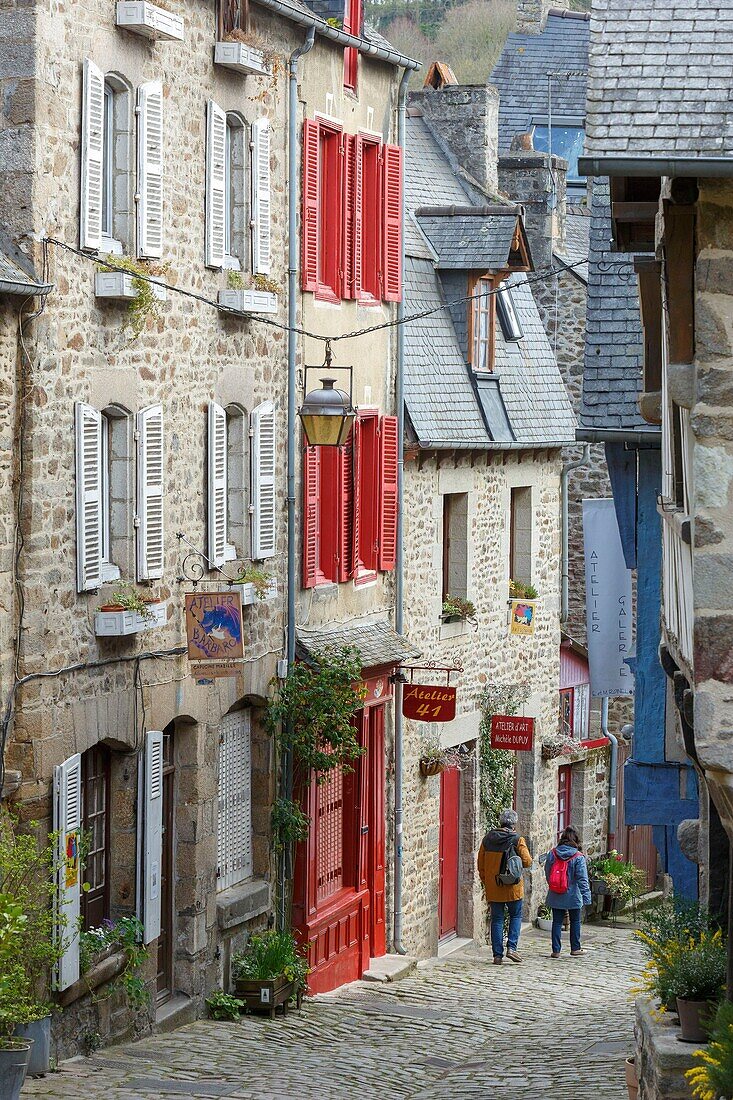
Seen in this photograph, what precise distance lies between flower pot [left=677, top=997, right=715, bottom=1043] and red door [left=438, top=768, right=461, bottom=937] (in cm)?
1049

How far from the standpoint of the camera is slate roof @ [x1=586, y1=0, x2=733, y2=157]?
6633 millimetres

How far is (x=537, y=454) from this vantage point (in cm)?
2105

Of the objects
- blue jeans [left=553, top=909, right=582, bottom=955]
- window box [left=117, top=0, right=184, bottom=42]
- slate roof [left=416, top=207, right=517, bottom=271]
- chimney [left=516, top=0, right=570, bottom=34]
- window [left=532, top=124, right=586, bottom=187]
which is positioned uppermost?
chimney [left=516, top=0, right=570, bottom=34]

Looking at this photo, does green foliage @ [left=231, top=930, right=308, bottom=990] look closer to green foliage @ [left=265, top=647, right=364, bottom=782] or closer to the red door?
green foliage @ [left=265, top=647, right=364, bottom=782]

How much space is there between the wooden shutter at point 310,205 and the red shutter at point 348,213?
23.9 inches

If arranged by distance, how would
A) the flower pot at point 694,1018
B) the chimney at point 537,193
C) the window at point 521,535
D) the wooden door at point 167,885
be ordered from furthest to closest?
1. the chimney at point 537,193
2. the window at point 521,535
3. the wooden door at point 167,885
4. the flower pot at point 694,1018

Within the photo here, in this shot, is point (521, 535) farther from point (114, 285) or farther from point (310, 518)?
point (114, 285)

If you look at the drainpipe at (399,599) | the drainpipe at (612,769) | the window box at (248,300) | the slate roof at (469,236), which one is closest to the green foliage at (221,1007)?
the drainpipe at (399,599)

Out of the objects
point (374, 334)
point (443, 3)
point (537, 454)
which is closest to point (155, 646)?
point (374, 334)

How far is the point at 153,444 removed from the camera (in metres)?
12.4

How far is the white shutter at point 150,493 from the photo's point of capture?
12.2 meters

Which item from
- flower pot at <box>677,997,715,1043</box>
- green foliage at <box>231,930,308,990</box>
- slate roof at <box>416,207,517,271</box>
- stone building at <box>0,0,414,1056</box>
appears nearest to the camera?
flower pot at <box>677,997,715,1043</box>

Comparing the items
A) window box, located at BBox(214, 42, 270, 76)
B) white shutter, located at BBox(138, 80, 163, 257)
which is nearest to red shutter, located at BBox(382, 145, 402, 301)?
window box, located at BBox(214, 42, 270, 76)

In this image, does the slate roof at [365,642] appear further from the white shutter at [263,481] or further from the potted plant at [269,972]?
the potted plant at [269,972]
